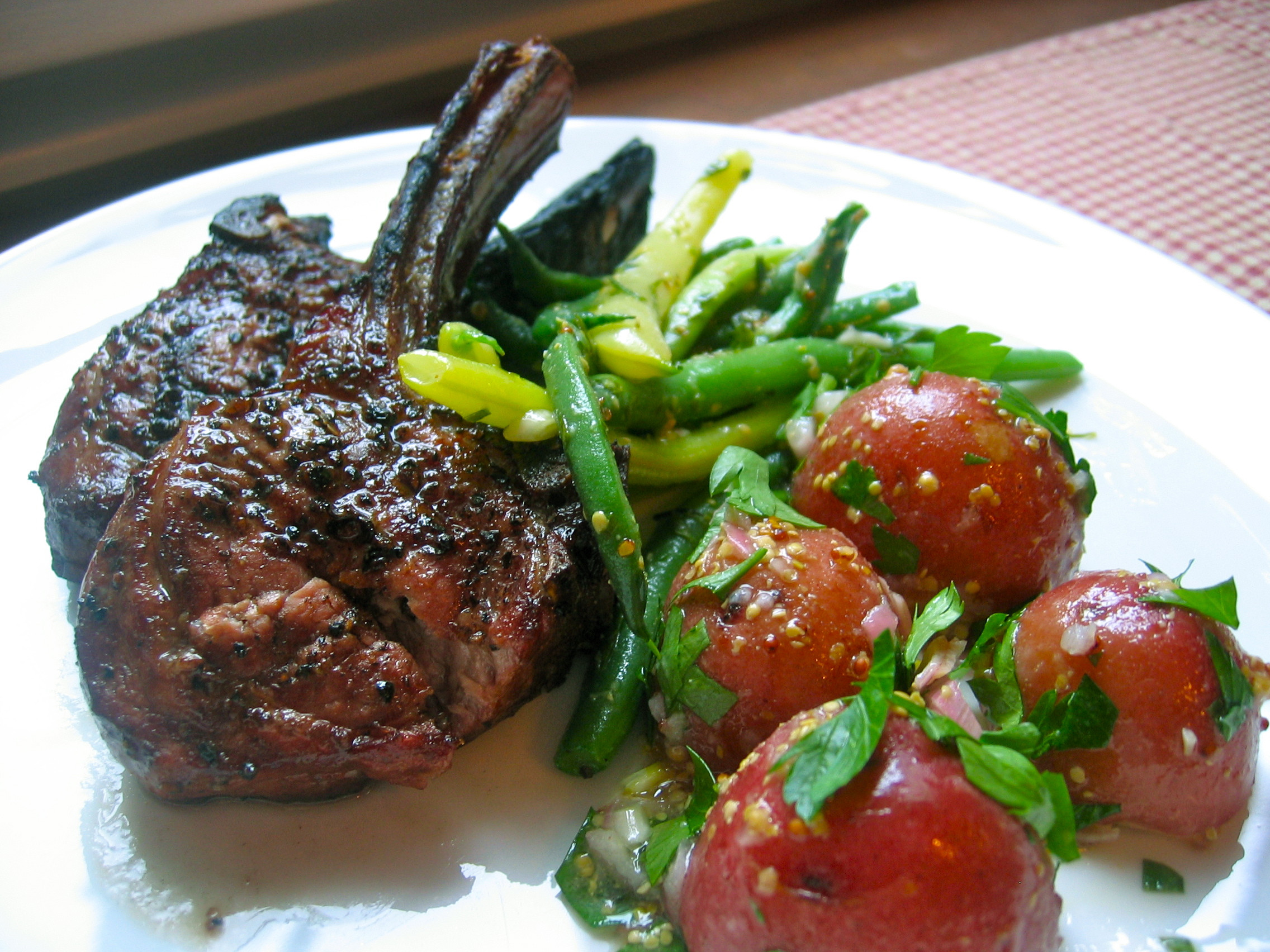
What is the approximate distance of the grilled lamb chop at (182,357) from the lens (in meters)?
2.14

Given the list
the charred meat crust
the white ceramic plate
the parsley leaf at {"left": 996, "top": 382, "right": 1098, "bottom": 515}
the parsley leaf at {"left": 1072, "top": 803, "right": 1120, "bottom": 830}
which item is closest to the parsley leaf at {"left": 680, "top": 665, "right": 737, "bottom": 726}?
the white ceramic plate

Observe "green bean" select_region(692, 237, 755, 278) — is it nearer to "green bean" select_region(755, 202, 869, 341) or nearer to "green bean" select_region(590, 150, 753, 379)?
"green bean" select_region(590, 150, 753, 379)

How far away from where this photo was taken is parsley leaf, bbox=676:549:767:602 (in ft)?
6.02

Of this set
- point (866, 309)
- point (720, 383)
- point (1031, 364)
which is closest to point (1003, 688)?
point (720, 383)

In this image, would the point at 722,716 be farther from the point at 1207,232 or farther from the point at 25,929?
the point at 1207,232

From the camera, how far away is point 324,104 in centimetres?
457

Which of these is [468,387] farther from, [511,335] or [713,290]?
[713,290]

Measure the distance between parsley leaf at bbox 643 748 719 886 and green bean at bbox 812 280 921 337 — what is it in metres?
1.59

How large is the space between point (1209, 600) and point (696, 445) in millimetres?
1213

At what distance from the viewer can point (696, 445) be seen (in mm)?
2537

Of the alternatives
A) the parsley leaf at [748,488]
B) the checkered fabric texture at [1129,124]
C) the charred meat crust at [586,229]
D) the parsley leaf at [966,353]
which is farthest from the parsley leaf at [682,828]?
the checkered fabric texture at [1129,124]

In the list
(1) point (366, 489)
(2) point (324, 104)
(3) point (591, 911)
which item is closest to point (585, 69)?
(2) point (324, 104)

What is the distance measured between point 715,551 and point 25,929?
1.34m

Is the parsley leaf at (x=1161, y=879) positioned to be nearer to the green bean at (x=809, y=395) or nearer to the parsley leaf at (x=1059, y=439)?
the parsley leaf at (x=1059, y=439)
